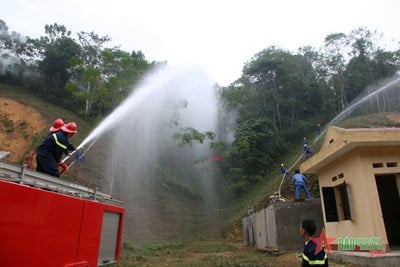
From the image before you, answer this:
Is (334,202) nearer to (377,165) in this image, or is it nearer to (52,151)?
(377,165)

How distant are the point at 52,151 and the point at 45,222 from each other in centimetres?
248

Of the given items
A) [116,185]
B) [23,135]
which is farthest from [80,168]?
[23,135]

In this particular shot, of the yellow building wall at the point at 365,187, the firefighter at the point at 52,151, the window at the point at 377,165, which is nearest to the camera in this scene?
the firefighter at the point at 52,151

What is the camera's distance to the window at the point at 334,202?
10419 millimetres

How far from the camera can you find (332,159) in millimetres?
10477

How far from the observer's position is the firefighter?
560cm

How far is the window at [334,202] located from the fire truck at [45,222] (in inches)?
322

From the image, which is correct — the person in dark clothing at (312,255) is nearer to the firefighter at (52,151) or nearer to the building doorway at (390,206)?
the firefighter at (52,151)

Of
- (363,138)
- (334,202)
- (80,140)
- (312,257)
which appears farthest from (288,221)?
(80,140)

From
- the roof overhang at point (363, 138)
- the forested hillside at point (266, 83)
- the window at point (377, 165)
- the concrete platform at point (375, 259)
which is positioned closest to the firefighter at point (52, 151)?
the roof overhang at point (363, 138)

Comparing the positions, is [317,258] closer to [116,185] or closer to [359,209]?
[359,209]

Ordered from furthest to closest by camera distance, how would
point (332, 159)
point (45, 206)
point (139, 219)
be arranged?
point (139, 219)
point (332, 159)
point (45, 206)

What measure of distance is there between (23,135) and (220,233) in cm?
1799

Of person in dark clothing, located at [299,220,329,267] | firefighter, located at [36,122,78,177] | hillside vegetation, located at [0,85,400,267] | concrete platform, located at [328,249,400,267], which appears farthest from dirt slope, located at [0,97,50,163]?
person in dark clothing, located at [299,220,329,267]
